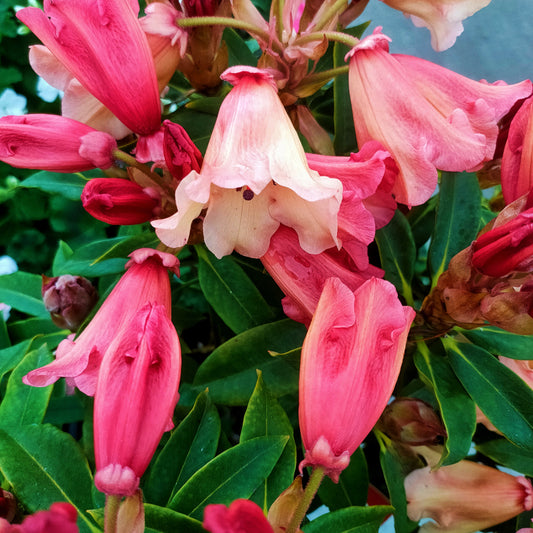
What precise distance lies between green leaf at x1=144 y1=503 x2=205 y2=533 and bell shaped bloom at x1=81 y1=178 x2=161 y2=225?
0.23 meters

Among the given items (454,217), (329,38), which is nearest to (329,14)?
(329,38)

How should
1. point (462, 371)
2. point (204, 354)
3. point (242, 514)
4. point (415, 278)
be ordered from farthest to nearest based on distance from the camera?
point (204, 354)
point (415, 278)
point (462, 371)
point (242, 514)

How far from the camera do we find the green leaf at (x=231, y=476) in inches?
19.1

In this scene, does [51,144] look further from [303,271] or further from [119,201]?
[303,271]

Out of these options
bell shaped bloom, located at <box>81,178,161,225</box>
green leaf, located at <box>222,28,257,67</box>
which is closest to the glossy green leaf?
bell shaped bloom, located at <box>81,178,161,225</box>

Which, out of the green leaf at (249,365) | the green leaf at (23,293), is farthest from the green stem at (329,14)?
the green leaf at (23,293)

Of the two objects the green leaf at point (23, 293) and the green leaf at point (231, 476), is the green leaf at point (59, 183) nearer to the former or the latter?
the green leaf at point (23, 293)

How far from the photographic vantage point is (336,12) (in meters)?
0.51

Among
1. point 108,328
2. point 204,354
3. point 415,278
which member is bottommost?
point 204,354

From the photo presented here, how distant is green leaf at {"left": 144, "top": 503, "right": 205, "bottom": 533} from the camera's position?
45 cm

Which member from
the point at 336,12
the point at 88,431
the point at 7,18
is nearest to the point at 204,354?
the point at 88,431

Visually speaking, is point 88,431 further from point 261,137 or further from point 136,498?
point 261,137

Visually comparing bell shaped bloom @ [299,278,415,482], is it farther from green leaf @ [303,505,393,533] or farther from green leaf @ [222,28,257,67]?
green leaf @ [222,28,257,67]

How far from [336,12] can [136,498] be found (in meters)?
0.43
